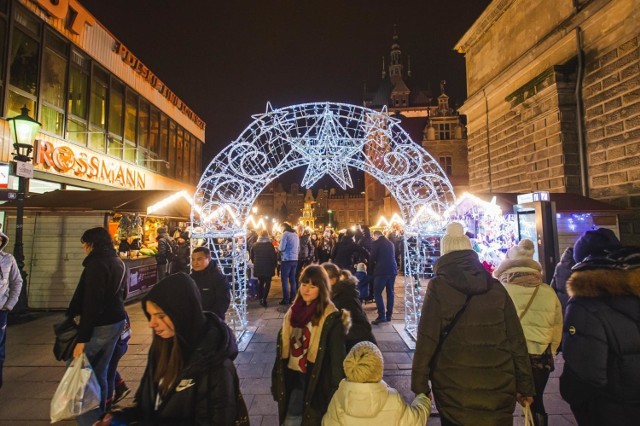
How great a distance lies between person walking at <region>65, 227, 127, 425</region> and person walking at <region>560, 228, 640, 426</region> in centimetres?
388

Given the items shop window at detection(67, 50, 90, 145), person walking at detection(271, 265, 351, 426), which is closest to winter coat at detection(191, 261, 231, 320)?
person walking at detection(271, 265, 351, 426)

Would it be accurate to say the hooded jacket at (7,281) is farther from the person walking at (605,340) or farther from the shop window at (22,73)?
the shop window at (22,73)

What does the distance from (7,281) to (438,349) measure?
4.63 m

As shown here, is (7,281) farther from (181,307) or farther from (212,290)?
(181,307)

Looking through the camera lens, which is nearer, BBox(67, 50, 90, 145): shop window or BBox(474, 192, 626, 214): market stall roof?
BBox(474, 192, 626, 214): market stall roof

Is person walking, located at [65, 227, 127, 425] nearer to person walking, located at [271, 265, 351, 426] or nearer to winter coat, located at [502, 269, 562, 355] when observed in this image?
person walking, located at [271, 265, 351, 426]

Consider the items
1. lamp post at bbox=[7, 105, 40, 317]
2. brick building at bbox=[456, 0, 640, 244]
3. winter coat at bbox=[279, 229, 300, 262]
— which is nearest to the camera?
lamp post at bbox=[7, 105, 40, 317]

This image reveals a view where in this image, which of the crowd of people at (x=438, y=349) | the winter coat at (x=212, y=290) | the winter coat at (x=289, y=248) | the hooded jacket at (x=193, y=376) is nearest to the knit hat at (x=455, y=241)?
the crowd of people at (x=438, y=349)

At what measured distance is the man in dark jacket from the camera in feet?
14.2

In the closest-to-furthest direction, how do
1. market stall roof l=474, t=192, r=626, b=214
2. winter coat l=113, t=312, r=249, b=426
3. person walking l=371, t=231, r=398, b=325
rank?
1. winter coat l=113, t=312, r=249, b=426
2. person walking l=371, t=231, r=398, b=325
3. market stall roof l=474, t=192, r=626, b=214

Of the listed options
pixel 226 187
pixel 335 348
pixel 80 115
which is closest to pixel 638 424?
pixel 335 348

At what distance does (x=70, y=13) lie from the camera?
12203 millimetres

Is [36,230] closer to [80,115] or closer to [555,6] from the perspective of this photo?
[80,115]

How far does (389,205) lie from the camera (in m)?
43.5
